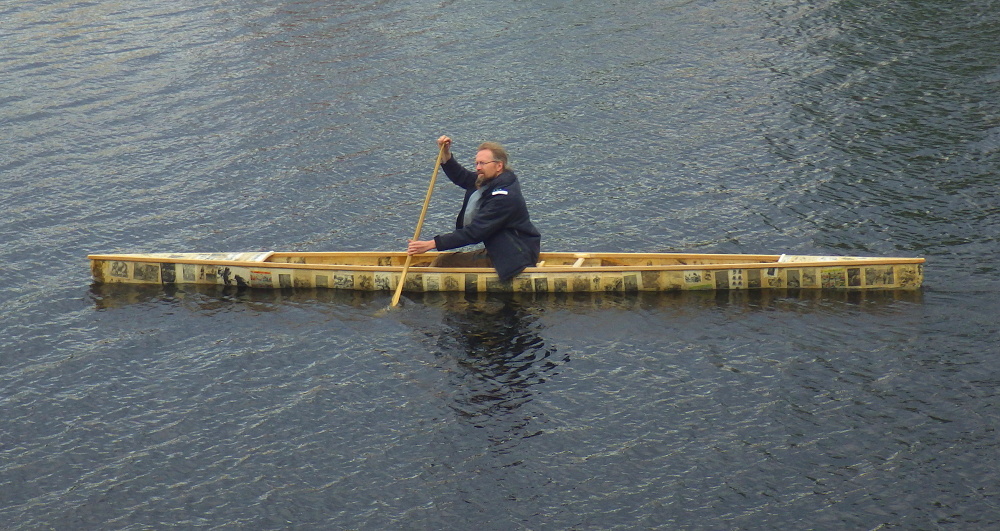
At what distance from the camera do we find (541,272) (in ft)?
55.9

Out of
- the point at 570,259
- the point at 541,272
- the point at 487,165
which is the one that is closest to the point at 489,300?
the point at 541,272

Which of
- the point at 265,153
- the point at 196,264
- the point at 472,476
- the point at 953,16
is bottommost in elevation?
the point at 472,476

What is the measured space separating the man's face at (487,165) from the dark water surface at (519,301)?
211 centimetres

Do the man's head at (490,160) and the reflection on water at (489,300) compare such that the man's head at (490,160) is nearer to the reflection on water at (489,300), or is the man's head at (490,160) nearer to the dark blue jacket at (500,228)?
the dark blue jacket at (500,228)

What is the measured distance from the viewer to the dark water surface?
40.5 feet

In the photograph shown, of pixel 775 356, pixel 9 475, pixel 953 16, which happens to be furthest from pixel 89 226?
pixel 953 16

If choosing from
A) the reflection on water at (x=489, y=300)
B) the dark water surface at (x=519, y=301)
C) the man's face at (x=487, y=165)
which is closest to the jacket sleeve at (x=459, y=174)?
the man's face at (x=487, y=165)

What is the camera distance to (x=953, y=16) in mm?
31625

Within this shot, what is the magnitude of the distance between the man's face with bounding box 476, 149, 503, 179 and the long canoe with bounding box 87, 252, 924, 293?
5.24 ft

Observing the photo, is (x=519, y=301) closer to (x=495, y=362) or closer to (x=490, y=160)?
(x=495, y=362)

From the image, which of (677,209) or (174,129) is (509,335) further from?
(174,129)

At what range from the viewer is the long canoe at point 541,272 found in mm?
16422

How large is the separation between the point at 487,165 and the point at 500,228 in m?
1.05

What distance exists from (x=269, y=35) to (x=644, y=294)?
20.7 m
